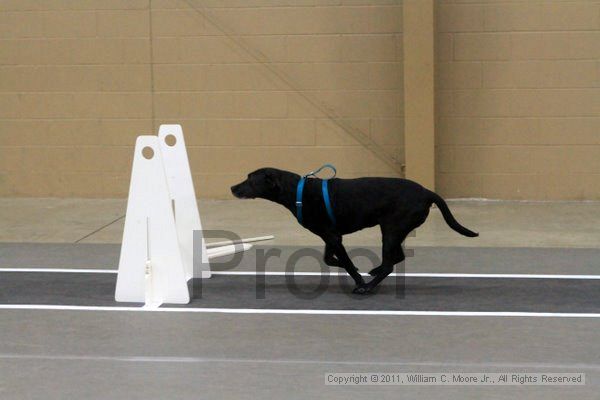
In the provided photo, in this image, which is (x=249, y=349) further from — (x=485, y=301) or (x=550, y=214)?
(x=550, y=214)

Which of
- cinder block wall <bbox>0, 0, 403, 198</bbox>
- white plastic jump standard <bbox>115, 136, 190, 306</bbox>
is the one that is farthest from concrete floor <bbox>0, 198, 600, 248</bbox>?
white plastic jump standard <bbox>115, 136, 190, 306</bbox>

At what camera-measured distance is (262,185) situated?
678cm

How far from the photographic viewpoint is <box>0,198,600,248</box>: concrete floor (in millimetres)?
9219

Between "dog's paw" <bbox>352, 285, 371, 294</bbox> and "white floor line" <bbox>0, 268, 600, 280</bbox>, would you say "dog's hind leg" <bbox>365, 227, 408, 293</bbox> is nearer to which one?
"dog's paw" <bbox>352, 285, 371, 294</bbox>

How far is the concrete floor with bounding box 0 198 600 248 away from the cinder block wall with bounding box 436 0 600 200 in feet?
1.15

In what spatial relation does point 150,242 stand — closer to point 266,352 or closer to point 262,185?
point 262,185

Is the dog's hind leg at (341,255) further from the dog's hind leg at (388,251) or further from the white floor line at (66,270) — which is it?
the white floor line at (66,270)

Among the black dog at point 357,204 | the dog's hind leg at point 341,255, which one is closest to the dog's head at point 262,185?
the black dog at point 357,204

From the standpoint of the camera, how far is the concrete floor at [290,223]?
30.2ft

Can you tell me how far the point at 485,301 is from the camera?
667cm

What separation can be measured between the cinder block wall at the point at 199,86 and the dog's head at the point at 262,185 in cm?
452

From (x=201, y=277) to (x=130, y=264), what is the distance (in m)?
0.89

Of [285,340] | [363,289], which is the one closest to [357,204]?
[363,289]

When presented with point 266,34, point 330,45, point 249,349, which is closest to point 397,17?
point 330,45
